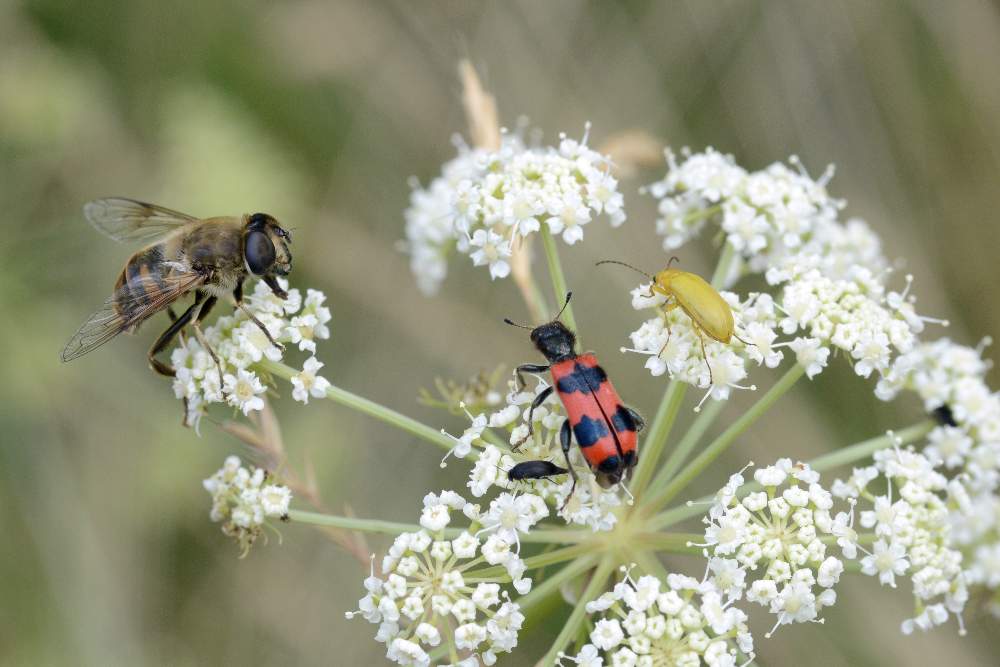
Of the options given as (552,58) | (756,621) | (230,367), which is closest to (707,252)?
(552,58)

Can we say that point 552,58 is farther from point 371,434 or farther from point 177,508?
point 177,508

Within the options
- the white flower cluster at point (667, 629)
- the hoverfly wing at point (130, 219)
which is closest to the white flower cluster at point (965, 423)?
the white flower cluster at point (667, 629)

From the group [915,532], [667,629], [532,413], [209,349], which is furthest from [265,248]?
[915,532]

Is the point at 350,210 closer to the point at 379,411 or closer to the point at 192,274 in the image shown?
the point at 192,274

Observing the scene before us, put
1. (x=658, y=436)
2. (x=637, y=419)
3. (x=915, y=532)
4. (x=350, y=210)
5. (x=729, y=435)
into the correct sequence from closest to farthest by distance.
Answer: (x=637, y=419) < (x=915, y=532) < (x=729, y=435) < (x=658, y=436) < (x=350, y=210)

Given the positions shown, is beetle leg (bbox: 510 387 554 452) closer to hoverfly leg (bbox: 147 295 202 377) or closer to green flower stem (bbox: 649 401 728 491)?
green flower stem (bbox: 649 401 728 491)

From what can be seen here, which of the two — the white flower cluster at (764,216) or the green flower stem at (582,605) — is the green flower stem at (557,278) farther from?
the green flower stem at (582,605)

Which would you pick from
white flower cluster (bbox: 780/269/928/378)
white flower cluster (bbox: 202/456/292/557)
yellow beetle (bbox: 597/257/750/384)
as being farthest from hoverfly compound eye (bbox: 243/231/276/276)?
white flower cluster (bbox: 780/269/928/378)
